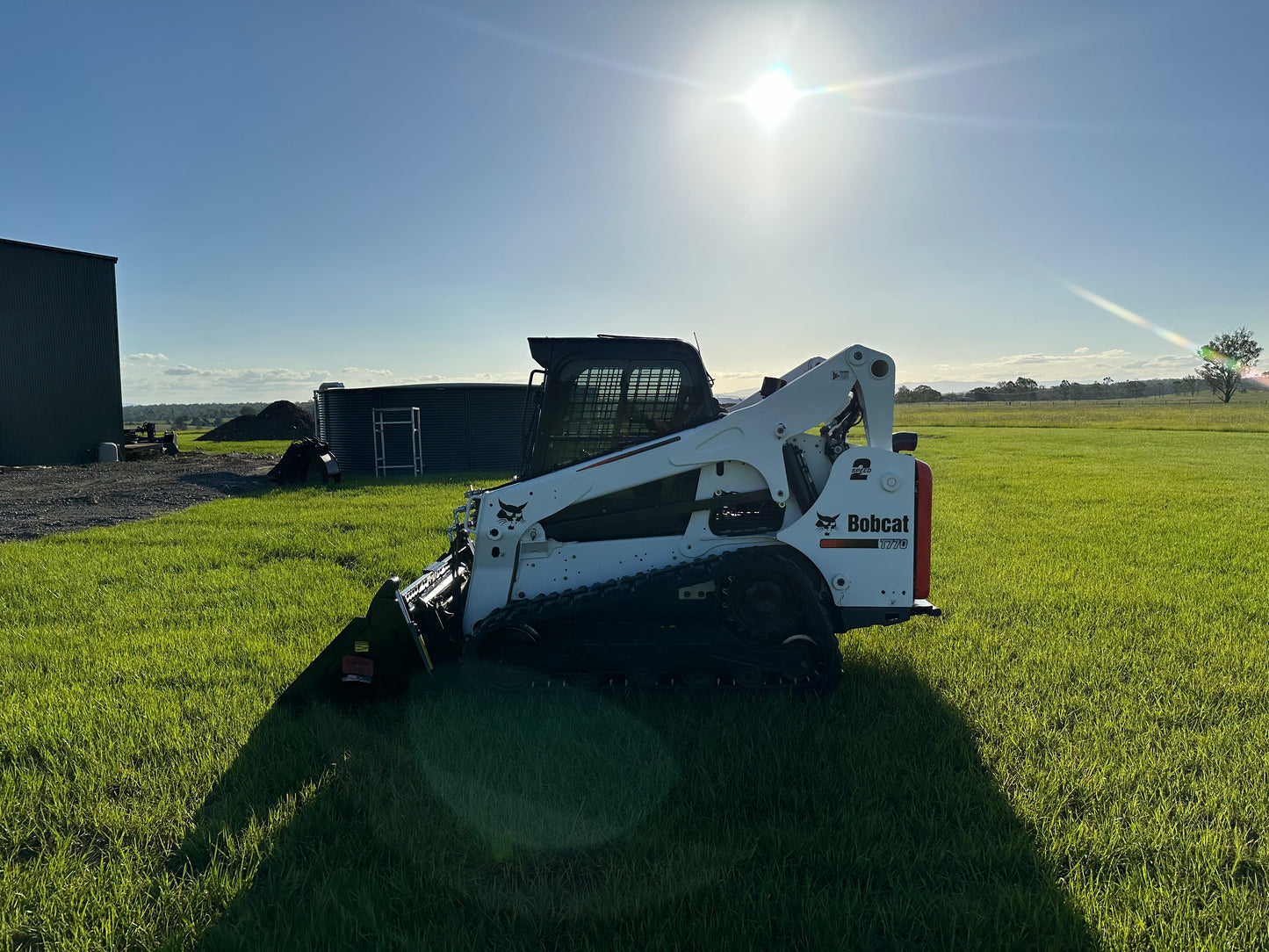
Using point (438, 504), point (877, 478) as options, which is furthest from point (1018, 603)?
point (438, 504)

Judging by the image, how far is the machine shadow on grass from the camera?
2.51 metres

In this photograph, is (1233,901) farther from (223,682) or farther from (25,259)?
(25,259)

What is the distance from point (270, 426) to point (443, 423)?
1085 inches

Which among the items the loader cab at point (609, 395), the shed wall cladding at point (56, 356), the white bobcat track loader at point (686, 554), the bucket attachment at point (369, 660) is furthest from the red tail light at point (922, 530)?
the shed wall cladding at point (56, 356)

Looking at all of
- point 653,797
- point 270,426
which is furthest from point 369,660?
point 270,426

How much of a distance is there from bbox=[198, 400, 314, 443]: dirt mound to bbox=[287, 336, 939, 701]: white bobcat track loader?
40867mm

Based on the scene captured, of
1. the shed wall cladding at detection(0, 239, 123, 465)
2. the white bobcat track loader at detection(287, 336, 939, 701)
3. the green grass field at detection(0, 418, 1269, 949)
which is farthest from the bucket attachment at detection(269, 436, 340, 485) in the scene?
the white bobcat track loader at detection(287, 336, 939, 701)

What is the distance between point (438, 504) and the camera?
1262cm

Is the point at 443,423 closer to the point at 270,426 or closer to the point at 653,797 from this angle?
the point at 653,797

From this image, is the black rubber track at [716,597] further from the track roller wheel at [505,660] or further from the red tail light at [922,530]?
the red tail light at [922,530]

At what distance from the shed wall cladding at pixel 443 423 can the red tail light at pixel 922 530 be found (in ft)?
53.3

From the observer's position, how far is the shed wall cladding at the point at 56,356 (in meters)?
22.5

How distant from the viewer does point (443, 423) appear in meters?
20.0

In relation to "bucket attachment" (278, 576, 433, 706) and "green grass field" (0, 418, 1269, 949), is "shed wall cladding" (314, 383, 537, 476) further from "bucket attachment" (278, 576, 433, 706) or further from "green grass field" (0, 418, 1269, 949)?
"bucket attachment" (278, 576, 433, 706)
